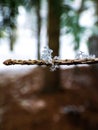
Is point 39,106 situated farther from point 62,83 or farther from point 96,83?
point 96,83

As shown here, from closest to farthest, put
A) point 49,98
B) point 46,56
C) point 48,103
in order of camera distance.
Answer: point 46,56 < point 48,103 < point 49,98

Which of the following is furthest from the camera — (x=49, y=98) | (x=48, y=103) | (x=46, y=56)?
(x=49, y=98)

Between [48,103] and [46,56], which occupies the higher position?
[46,56]

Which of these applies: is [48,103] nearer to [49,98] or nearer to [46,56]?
[49,98]

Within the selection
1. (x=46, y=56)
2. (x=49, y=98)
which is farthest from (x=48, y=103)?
(x=46, y=56)

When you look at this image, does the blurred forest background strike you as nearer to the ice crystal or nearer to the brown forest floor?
the brown forest floor

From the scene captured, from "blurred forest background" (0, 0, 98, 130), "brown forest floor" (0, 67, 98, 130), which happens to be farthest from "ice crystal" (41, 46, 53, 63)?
"brown forest floor" (0, 67, 98, 130)

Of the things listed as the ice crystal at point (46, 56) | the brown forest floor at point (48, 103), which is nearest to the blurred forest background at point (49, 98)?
the brown forest floor at point (48, 103)

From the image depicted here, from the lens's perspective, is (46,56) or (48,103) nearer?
(46,56)

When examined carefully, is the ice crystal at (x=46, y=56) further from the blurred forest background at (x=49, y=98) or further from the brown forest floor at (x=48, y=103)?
the brown forest floor at (x=48, y=103)
